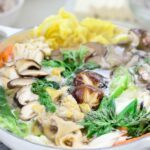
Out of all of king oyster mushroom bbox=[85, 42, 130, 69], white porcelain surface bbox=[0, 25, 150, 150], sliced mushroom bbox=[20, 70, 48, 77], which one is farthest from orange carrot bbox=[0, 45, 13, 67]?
white porcelain surface bbox=[0, 25, 150, 150]

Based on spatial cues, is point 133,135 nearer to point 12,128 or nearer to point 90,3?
point 12,128

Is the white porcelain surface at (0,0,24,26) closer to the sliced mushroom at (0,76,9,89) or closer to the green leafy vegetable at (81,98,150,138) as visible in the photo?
the sliced mushroom at (0,76,9,89)

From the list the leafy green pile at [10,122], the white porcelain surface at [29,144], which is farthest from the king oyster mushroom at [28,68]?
the white porcelain surface at [29,144]

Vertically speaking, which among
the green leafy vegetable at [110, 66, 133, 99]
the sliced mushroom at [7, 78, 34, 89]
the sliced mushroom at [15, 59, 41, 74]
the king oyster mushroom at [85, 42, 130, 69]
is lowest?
the green leafy vegetable at [110, 66, 133, 99]

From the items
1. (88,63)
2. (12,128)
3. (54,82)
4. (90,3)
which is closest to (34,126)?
(12,128)

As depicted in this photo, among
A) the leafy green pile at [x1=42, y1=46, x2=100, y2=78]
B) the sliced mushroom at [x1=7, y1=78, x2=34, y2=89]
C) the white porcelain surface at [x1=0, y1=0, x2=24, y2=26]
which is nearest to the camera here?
the sliced mushroom at [x1=7, y1=78, x2=34, y2=89]

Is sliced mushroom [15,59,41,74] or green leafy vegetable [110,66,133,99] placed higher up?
sliced mushroom [15,59,41,74]
